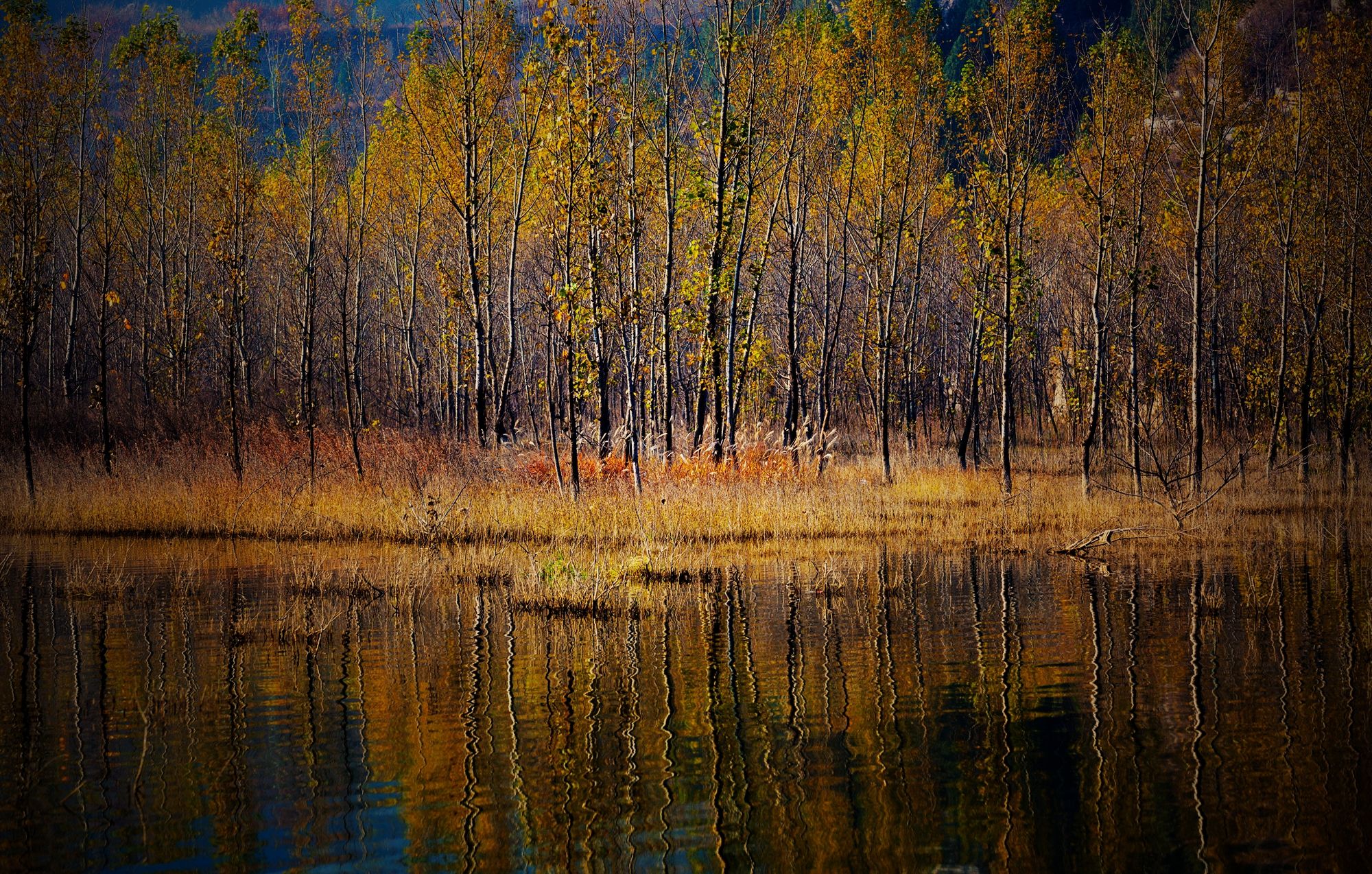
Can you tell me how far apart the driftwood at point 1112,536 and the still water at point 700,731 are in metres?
2.60

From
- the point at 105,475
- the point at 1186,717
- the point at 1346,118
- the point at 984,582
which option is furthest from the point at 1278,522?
the point at 105,475

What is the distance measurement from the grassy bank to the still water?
4233 mm

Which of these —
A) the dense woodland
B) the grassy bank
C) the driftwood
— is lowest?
the driftwood

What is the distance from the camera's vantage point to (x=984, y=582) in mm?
12820

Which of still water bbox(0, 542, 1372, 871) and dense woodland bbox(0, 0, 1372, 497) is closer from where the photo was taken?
still water bbox(0, 542, 1372, 871)

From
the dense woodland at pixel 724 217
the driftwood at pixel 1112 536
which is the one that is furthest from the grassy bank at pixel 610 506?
the dense woodland at pixel 724 217

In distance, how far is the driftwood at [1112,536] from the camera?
14625 mm

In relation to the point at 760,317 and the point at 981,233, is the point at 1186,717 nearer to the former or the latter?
the point at 981,233

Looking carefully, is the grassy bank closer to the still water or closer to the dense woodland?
the dense woodland

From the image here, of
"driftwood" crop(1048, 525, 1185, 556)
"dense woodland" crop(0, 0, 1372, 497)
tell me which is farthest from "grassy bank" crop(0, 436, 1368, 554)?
"dense woodland" crop(0, 0, 1372, 497)

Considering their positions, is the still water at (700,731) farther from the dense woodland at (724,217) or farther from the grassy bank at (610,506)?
the dense woodland at (724,217)

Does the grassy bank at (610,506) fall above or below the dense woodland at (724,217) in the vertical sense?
below

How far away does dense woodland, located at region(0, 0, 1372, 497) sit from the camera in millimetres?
20891

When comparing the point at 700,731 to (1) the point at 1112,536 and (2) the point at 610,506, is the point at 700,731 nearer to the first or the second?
(2) the point at 610,506
